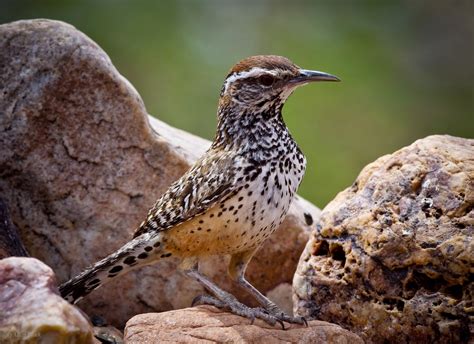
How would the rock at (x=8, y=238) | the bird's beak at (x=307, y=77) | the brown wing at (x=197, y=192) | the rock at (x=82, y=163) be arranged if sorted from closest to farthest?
the brown wing at (x=197, y=192) < the bird's beak at (x=307, y=77) < the rock at (x=8, y=238) < the rock at (x=82, y=163)

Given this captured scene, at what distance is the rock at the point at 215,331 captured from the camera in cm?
356

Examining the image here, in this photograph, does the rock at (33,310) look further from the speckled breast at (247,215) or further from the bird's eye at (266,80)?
the bird's eye at (266,80)

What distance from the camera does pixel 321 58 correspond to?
954cm

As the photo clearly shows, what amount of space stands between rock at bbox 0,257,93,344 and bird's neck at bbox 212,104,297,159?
1.29 metres

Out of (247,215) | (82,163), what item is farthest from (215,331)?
(82,163)

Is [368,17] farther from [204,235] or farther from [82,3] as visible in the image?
[204,235]

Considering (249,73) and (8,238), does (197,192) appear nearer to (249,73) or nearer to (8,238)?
(249,73)

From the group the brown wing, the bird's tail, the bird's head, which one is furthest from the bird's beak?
the bird's tail

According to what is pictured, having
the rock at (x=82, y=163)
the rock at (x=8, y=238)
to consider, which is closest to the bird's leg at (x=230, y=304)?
the rock at (x=82, y=163)

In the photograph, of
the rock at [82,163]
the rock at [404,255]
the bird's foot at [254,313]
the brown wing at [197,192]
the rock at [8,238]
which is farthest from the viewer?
the rock at [82,163]

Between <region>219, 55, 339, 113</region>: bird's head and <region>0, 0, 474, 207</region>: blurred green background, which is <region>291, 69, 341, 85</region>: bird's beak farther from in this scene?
<region>0, 0, 474, 207</region>: blurred green background

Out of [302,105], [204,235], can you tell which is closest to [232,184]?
[204,235]

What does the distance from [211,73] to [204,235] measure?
605 centimetres

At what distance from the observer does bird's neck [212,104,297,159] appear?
13.2ft
